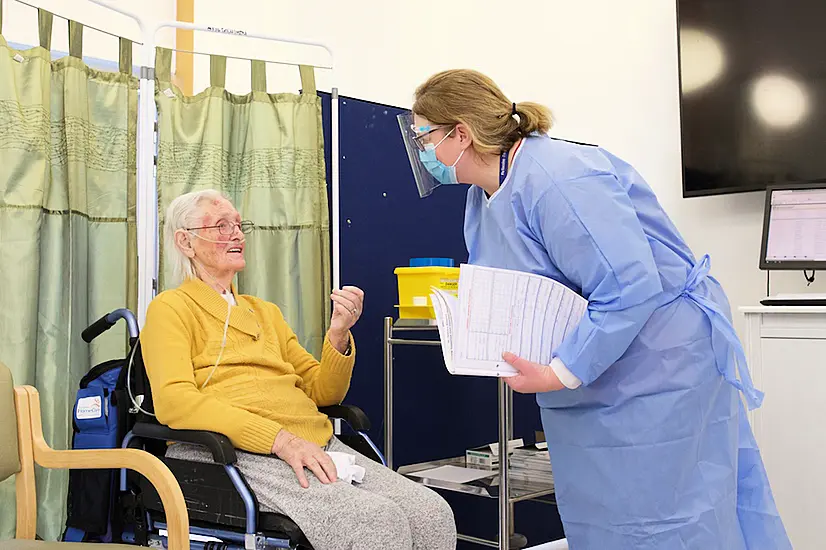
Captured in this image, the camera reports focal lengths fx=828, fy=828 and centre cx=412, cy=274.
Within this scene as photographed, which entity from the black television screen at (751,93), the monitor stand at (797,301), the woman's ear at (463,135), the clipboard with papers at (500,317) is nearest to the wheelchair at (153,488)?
the clipboard with papers at (500,317)

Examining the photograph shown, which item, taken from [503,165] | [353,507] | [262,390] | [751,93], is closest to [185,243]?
[262,390]

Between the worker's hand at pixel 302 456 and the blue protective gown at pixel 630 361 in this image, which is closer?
the blue protective gown at pixel 630 361

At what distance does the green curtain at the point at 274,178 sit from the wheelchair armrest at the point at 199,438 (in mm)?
662

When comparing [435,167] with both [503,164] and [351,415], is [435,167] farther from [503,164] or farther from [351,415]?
[351,415]

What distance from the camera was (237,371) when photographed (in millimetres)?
2076

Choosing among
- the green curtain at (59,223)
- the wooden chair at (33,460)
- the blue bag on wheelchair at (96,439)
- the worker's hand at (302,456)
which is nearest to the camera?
the wooden chair at (33,460)

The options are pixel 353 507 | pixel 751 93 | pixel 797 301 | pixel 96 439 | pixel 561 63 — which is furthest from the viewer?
pixel 561 63

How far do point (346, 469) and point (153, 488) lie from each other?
444 mm

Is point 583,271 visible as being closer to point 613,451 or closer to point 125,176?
point 613,451

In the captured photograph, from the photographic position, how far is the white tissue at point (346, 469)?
195cm

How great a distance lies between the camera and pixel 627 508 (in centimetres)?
155

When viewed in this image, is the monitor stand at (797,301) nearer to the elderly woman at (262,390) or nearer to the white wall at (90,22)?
the elderly woman at (262,390)

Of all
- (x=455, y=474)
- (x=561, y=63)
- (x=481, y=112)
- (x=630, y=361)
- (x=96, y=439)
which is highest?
(x=561, y=63)

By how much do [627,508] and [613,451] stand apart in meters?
0.11
